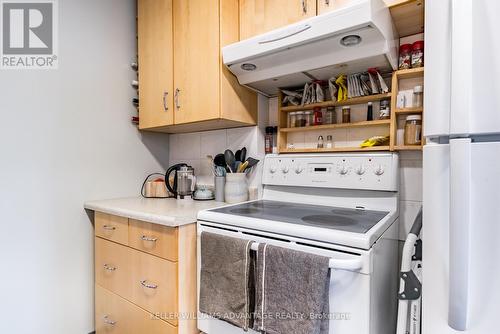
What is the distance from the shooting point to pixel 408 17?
46.2 inches

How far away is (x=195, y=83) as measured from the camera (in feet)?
5.13

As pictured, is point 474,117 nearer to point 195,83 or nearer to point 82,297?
point 195,83

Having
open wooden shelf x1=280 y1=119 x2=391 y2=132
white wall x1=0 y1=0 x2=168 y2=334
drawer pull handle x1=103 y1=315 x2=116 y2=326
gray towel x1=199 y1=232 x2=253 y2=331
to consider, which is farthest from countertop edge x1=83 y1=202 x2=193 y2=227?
open wooden shelf x1=280 y1=119 x2=391 y2=132

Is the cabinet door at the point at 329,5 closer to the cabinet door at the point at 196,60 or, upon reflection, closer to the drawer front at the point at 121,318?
the cabinet door at the point at 196,60

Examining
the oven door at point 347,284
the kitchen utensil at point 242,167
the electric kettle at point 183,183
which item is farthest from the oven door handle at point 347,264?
the electric kettle at point 183,183

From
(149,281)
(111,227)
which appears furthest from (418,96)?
(111,227)

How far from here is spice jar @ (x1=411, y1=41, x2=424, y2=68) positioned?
123cm

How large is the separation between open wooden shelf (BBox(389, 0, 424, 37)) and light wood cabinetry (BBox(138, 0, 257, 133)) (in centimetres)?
79

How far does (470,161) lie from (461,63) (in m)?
0.22

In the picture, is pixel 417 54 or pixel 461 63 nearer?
pixel 461 63

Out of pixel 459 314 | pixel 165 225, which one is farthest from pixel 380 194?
pixel 165 225

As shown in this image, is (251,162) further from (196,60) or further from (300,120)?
(196,60)

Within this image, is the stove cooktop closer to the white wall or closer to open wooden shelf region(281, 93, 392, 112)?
open wooden shelf region(281, 93, 392, 112)

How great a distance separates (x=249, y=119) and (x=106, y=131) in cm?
95
